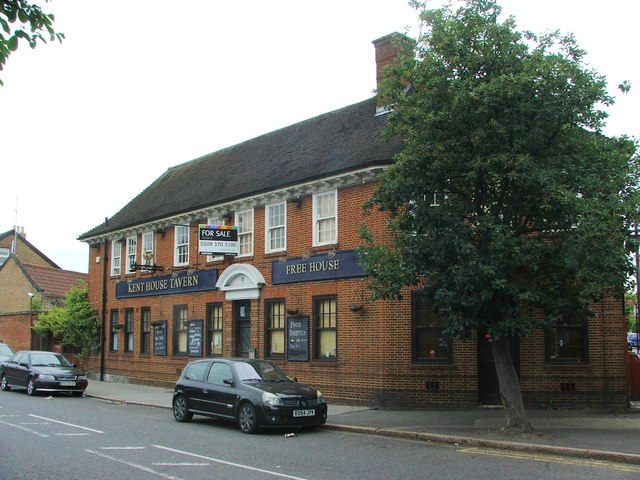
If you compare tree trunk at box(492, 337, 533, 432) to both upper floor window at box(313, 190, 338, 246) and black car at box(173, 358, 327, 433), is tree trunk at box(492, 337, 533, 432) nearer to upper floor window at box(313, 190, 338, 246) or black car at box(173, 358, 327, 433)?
black car at box(173, 358, 327, 433)

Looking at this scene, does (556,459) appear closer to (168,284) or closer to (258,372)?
(258,372)

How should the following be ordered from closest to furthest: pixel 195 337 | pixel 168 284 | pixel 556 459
A: pixel 556 459 < pixel 195 337 < pixel 168 284

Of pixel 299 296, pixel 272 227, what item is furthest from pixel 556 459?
pixel 272 227

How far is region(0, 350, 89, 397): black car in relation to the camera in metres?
20.8

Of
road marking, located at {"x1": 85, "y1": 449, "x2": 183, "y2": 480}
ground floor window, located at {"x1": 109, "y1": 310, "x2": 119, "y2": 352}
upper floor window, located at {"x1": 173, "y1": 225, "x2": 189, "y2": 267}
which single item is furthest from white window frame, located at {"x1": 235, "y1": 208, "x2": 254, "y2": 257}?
road marking, located at {"x1": 85, "y1": 449, "x2": 183, "y2": 480}

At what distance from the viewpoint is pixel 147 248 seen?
25703 millimetres

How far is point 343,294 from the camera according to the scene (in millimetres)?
17547

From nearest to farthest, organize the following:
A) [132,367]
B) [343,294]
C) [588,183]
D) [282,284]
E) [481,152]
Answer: [588,183]
[481,152]
[343,294]
[282,284]
[132,367]

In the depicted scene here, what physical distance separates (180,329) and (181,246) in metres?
3.02

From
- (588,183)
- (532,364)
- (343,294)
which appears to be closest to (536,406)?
(532,364)

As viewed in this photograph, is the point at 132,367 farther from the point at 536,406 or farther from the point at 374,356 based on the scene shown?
the point at 536,406

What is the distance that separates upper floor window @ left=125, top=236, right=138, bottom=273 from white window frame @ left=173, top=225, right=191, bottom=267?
3.10 m

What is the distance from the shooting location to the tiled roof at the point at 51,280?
119 ft

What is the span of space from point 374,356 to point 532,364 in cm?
388
